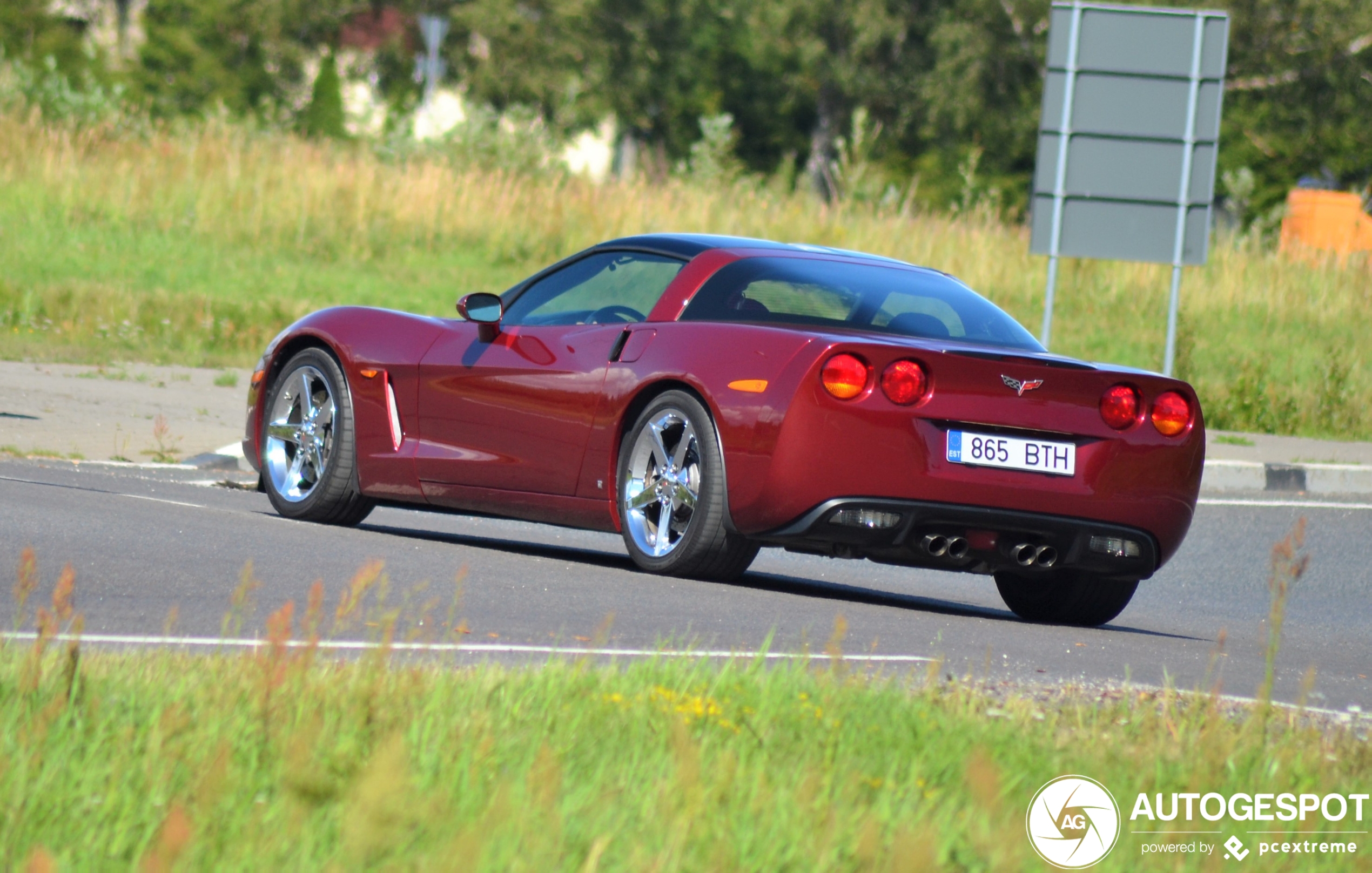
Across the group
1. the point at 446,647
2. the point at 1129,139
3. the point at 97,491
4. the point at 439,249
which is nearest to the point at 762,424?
the point at 446,647

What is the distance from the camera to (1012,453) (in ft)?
22.5

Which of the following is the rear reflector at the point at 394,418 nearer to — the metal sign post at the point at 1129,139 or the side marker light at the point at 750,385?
the side marker light at the point at 750,385

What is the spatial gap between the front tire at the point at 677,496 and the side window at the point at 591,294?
2.07 ft

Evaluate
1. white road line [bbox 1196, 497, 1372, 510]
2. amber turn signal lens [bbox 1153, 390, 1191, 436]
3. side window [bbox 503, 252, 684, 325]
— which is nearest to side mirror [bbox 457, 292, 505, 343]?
side window [bbox 503, 252, 684, 325]

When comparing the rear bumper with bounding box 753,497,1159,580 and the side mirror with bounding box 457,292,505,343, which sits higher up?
the side mirror with bounding box 457,292,505,343

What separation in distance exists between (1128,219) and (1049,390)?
10.5 meters

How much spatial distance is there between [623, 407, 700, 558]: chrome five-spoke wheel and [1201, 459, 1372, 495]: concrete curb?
24.3ft

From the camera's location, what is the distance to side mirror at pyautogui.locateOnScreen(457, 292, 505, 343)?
8.16 meters

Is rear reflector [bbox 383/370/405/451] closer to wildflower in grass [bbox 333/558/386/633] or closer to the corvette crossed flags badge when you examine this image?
the corvette crossed flags badge

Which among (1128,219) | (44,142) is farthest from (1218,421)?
(44,142)

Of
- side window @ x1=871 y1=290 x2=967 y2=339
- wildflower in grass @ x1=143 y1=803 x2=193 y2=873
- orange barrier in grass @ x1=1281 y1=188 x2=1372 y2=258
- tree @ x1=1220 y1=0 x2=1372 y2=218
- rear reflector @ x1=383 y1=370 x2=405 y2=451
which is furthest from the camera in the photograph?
tree @ x1=1220 y1=0 x2=1372 y2=218

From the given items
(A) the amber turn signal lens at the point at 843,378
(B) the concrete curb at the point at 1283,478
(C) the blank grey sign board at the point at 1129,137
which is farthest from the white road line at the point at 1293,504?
(A) the amber turn signal lens at the point at 843,378

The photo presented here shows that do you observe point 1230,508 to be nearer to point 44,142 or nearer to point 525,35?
point 44,142

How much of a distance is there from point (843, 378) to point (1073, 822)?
3.33 metres
